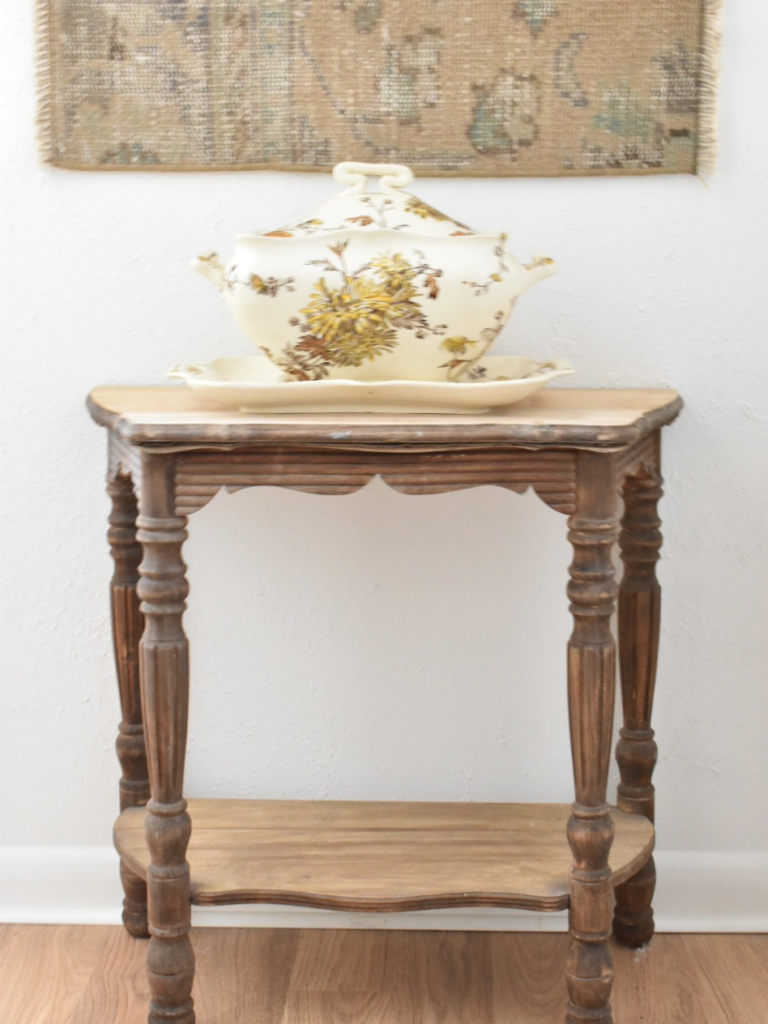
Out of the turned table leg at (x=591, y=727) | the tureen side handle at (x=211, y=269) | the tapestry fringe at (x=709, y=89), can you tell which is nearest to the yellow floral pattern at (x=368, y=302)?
the tureen side handle at (x=211, y=269)

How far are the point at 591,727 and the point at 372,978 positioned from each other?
1.66ft

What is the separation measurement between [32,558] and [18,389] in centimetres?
23

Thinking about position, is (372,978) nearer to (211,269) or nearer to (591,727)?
(591,727)

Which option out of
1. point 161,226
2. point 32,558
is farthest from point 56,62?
point 32,558

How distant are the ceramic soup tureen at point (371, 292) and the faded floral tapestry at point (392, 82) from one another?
291 millimetres

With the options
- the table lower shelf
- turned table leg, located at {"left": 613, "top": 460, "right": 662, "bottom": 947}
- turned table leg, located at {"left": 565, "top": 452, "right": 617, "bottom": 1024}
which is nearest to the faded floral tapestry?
turned table leg, located at {"left": 613, "top": 460, "right": 662, "bottom": 947}

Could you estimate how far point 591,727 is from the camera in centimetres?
108

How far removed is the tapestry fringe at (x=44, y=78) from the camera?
135 centimetres

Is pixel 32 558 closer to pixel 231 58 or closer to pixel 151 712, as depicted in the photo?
pixel 151 712

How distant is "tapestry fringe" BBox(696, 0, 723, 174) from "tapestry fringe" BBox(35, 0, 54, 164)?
811 mm

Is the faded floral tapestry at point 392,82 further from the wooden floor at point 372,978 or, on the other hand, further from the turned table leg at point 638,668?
the wooden floor at point 372,978

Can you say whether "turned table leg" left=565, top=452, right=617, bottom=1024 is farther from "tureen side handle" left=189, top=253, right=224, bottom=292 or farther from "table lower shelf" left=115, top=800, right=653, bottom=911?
"tureen side handle" left=189, top=253, right=224, bottom=292

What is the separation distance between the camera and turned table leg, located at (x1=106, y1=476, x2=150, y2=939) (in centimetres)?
133

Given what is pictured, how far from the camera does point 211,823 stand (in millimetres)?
1336
